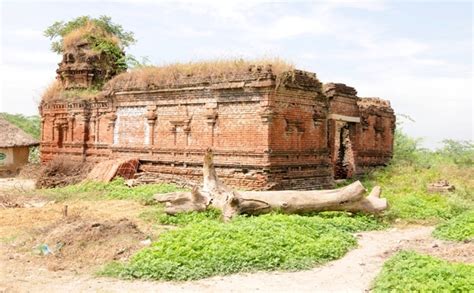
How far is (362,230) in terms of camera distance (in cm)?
1082

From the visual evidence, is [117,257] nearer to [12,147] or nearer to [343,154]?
[343,154]

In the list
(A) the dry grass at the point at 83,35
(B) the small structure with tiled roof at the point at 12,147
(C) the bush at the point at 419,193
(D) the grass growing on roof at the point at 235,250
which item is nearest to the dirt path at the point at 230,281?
(D) the grass growing on roof at the point at 235,250

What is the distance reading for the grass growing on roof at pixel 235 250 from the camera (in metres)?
7.26

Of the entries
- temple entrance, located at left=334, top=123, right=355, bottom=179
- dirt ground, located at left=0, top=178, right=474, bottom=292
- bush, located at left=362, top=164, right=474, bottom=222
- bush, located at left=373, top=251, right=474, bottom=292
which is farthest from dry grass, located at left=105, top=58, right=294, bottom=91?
bush, located at left=373, top=251, right=474, bottom=292

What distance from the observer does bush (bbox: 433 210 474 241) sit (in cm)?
967

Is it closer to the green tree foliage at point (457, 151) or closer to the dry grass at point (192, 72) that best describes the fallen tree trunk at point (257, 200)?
the dry grass at point (192, 72)

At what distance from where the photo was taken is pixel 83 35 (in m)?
21.3

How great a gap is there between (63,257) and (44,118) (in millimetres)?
14912

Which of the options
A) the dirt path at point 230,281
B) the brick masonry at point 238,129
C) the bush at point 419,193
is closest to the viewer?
the dirt path at point 230,281

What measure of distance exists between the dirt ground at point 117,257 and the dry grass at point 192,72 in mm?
5358

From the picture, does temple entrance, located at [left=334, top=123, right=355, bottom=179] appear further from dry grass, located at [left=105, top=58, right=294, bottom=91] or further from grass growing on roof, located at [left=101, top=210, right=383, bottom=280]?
grass growing on roof, located at [left=101, top=210, right=383, bottom=280]

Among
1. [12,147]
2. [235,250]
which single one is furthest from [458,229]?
[12,147]

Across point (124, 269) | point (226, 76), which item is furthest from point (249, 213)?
point (226, 76)

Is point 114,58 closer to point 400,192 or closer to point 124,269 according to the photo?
point 400,192
